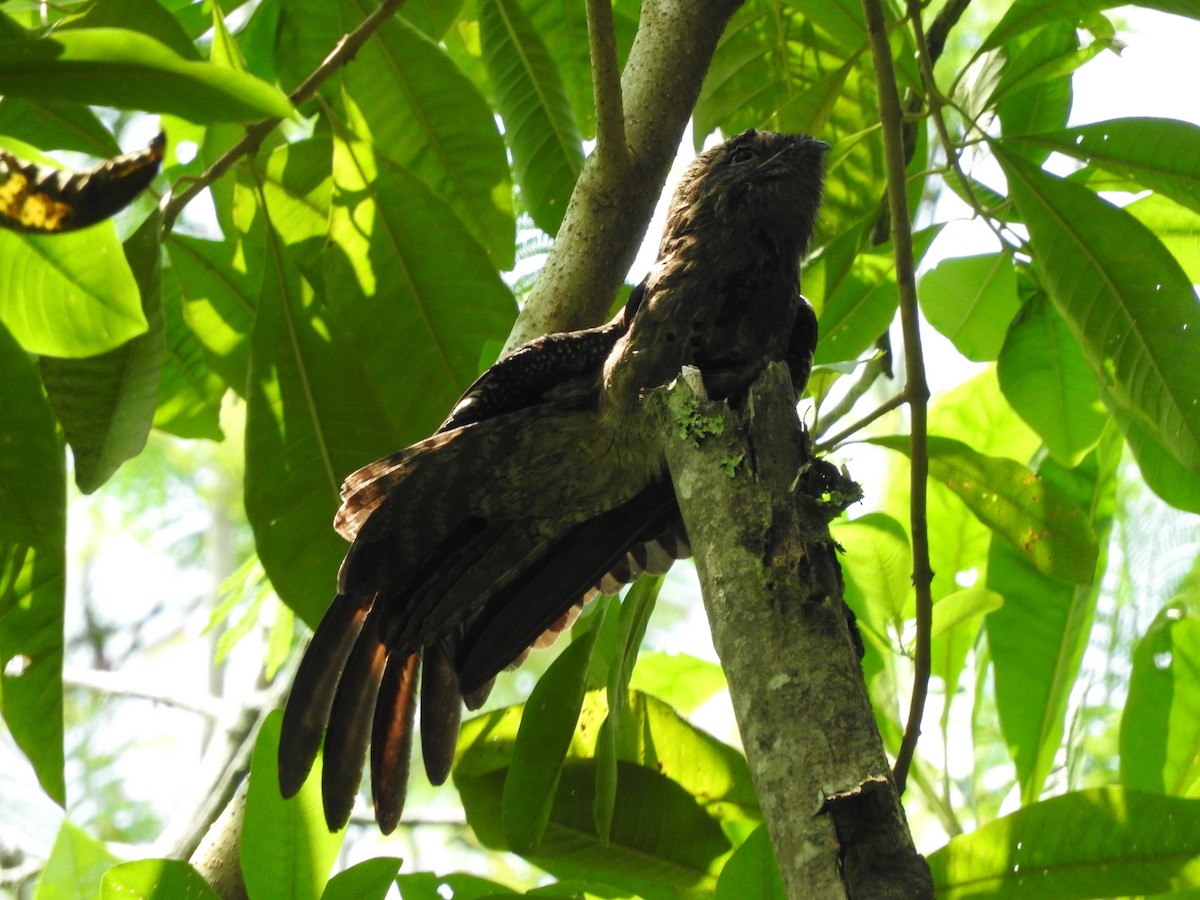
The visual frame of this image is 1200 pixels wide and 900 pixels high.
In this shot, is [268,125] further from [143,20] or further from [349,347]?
[349,347]

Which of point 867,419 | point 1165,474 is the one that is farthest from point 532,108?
point 1165,474

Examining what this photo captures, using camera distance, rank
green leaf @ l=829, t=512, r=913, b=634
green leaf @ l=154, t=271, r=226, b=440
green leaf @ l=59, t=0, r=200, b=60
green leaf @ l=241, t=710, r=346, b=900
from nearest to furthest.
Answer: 1. green leaf @ l=241, t=710, r=346, b=900
2. green leaf @ l=59, t=0, r=200, b=60
3. green leaf @ l=829, t=512, r=913, b=634
4. green leaf @ l=154, t=271, r=226, b=440

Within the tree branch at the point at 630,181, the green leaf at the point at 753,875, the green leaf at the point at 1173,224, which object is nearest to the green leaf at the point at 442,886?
the green leaf at the point at 753,875

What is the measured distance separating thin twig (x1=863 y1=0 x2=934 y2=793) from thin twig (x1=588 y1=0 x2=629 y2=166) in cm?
44

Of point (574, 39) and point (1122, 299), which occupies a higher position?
point (574, 39)

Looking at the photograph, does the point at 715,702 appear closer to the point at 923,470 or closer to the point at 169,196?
the point at 923,470

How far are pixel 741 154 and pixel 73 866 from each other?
5.73ft

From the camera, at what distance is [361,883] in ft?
5.54

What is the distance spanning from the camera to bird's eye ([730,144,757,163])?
2.30 metres

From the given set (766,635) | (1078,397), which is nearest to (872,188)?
(1078,397)

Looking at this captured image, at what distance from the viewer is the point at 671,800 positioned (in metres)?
2.06

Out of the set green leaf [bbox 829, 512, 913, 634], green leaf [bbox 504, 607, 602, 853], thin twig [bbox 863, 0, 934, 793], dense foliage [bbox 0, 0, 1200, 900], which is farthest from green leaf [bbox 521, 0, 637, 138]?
green leaf [bbox 504, 607, 602, 853]

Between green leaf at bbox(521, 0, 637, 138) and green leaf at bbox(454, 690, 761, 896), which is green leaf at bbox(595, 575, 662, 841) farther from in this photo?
green leaf at bbox(521, 0, 637, 138)

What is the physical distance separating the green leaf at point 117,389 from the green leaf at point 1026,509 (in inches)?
53.1
